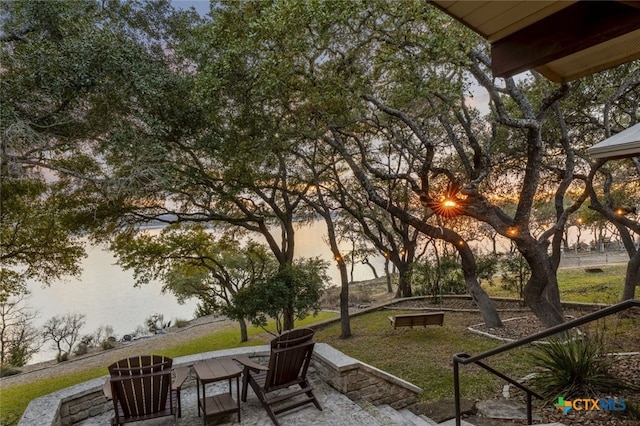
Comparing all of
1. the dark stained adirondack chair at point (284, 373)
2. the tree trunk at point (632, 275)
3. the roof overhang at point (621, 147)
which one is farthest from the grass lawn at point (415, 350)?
the roof overhang at point (621, 147)

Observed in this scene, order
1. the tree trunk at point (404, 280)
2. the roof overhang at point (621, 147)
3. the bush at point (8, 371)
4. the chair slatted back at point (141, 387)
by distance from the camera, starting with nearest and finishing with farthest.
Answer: the roof overhang at point (621, 147) < the chair slatted back at point (141, 387) < the bush at point (8, 371) < the tree trunk at point (404, 280)

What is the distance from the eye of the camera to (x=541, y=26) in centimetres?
217

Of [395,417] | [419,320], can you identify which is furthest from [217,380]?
[419,320]

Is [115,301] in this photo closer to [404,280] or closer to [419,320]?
[404,280]

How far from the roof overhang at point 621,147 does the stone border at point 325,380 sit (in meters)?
3.45

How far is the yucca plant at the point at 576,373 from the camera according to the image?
164 inches

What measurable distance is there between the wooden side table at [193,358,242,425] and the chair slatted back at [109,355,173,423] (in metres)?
0.37

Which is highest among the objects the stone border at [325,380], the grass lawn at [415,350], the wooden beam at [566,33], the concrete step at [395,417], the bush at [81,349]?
the wooden beam at [566,33]

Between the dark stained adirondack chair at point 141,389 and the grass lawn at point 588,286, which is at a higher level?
the dark stained adirondack chair at point 141,389

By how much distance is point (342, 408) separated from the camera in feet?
14.0

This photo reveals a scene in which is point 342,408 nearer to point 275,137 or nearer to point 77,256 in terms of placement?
point 275,137

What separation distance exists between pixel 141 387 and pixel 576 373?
15.8 feet

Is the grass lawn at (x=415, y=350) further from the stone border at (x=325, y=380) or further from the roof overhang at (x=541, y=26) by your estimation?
the roof overhang at (x=541, y=26)

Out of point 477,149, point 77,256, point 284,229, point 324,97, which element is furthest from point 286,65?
point 77,256
